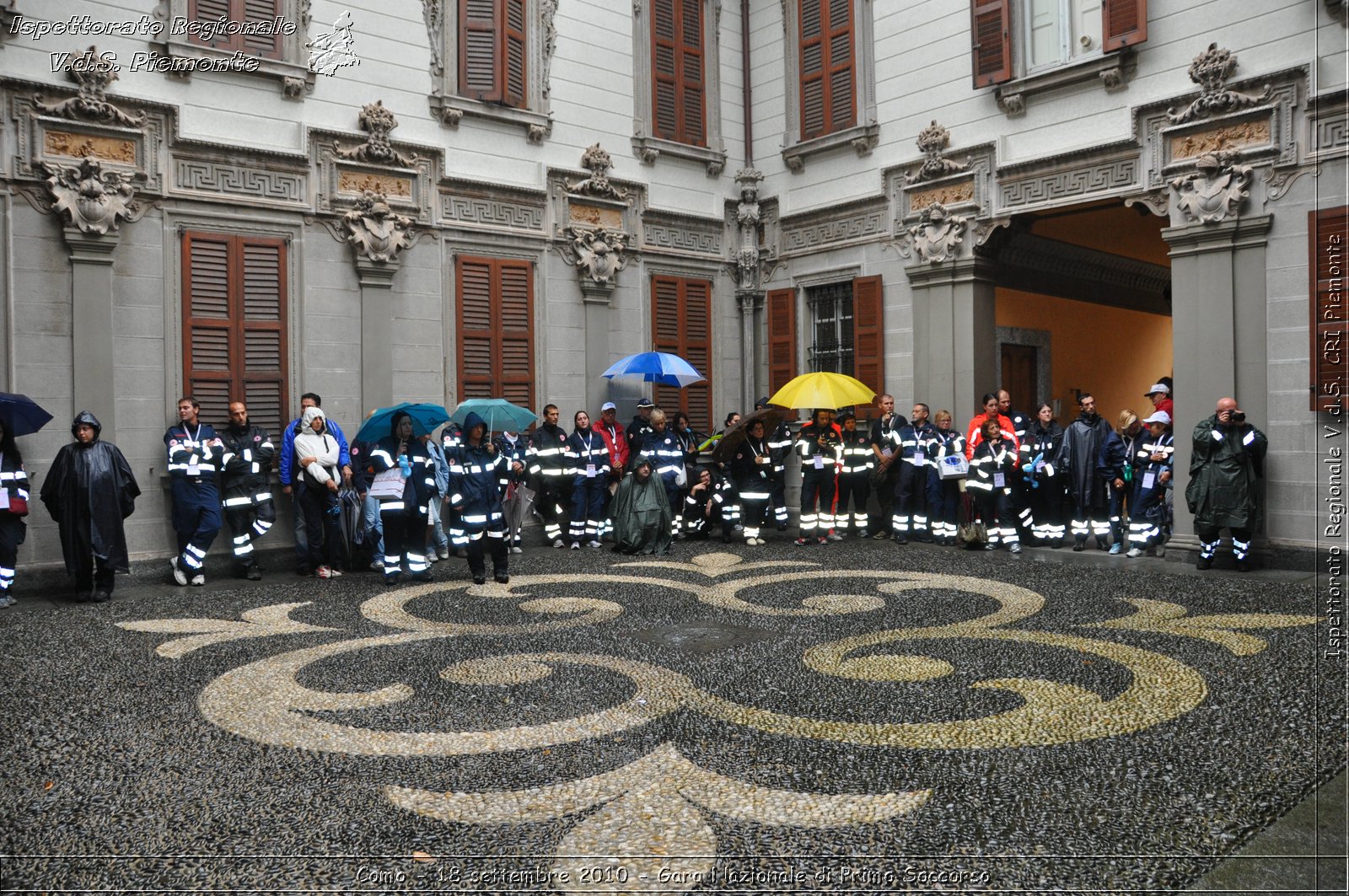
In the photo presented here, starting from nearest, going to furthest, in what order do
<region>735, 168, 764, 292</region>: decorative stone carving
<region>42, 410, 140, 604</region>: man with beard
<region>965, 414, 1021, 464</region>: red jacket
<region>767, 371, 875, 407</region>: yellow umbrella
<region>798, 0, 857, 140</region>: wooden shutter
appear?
1. <region>42, 410, 140, 604</region>: man with beard
2. <region>965, 414, 1021, 464</region>: red jacket
3. <region>767, 371, 875, 407</region>: yellow umbrella
4. <region>798, 0, 857, 140</region>: wooden shutter
5. <region>735, 168, 764, 292</region>: decorative stone carving

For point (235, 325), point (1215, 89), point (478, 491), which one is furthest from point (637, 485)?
point (1215, 89)

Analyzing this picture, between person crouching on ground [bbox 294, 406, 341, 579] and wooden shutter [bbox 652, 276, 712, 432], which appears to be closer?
person crouching on ground [bbox 294, 406, 341, 579]

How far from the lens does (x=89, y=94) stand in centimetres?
1014

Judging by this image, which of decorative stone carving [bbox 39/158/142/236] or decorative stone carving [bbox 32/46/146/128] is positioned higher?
decorative stone carving [bbox 32/46/146/128]

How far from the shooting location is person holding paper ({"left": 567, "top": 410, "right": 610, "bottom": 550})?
12.5m

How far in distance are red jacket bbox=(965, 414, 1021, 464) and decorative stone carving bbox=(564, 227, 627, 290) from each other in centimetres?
545

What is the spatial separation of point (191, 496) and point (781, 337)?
8.82 metres

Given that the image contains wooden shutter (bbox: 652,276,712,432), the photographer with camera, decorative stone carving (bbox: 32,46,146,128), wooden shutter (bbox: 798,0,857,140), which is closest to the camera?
the photographer with camera

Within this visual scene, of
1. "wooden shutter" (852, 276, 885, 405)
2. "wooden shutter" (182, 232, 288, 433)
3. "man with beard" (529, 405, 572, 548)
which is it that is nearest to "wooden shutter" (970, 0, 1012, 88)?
"wooden shutter" (852, 276, 885, 405)

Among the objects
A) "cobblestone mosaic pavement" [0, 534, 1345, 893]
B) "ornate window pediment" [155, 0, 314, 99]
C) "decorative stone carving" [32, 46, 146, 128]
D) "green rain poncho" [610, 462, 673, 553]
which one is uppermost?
"ornate window pediment" [155, 0, 314, 99]

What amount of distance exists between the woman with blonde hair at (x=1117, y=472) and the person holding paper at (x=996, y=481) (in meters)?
1.01

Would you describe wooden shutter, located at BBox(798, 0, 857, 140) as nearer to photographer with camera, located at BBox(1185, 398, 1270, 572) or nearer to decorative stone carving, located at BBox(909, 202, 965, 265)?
decorative stone carving, located at BBox(909, 202, 965, 265)

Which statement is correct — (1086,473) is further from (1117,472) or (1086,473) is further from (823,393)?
(823,393)

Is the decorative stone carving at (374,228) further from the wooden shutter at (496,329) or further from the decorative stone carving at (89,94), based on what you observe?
the decorative stone carving at (89,94)
